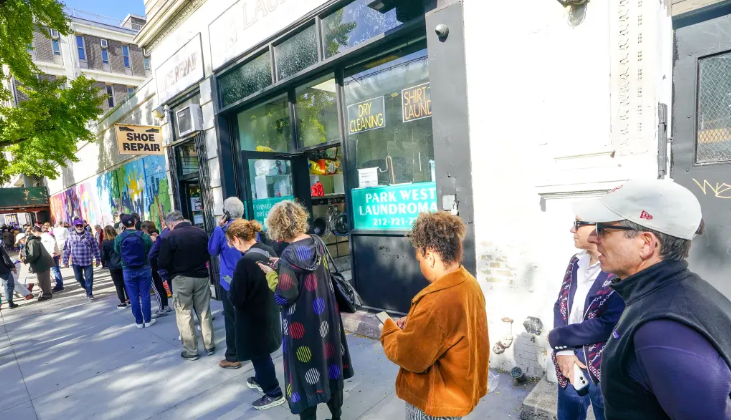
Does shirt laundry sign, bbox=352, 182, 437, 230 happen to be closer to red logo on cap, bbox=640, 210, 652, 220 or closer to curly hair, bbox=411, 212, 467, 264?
curly hair, bbox=411, 212, 467, 264

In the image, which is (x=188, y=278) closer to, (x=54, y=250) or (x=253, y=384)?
(x=253, y=384)

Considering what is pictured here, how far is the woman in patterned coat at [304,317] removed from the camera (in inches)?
93.4

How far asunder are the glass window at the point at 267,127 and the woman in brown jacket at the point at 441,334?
186 inches

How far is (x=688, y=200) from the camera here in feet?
3.44

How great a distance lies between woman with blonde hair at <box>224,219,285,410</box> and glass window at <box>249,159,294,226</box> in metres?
3.09

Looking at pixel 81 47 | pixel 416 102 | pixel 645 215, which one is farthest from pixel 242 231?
pixel 81 47

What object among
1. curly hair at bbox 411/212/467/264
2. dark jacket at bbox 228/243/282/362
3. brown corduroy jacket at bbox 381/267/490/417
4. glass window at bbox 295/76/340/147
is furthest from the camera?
glass window at bbox 295/76/340/147

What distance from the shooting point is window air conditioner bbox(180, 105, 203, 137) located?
6562mm

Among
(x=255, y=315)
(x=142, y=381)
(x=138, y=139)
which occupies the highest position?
(x=138, y=139)

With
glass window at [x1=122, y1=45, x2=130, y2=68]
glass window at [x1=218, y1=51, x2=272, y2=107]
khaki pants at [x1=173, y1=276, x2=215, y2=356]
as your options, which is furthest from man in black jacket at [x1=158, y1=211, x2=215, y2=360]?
glass window at [x1=122, y1=45, x2=130, y2=68]

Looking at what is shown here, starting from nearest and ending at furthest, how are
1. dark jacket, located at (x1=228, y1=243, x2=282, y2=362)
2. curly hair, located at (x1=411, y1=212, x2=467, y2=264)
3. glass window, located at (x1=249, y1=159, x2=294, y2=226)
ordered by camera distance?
curly hair, located at (x1=411, y1=212, x2=467, y2=264) → dark jacket, located at (x1=228, y1=243, x2=282, y2=362) → glass window, located at (x1=249, y1=159, x2=294, y2=226)

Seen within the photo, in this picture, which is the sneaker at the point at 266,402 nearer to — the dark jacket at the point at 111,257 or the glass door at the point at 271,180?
the glass door at the point at 271,180

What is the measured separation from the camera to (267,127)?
243 inches

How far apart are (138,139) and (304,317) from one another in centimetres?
703
